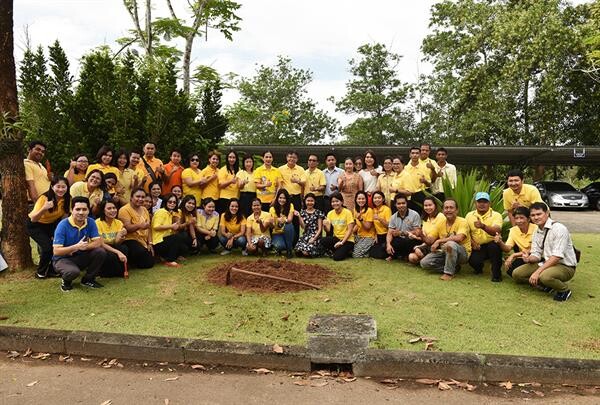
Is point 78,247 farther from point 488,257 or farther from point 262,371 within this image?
point 488,257

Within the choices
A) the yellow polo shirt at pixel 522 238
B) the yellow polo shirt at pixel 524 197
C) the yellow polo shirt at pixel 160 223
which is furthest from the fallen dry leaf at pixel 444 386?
the yellow polo shirt at pixel 160 223

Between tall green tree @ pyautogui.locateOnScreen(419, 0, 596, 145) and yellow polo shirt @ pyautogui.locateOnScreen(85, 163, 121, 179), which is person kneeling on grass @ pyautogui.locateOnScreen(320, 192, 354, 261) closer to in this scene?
yellow polo shirt @ pyautogui.locateOnScreen(85, 163, 121, 179)

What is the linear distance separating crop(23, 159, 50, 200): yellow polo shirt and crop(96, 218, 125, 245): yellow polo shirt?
1083mm

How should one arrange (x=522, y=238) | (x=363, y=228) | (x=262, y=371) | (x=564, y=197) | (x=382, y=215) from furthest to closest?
(x=564, y=197), (x=363, y=228), (x=382, y=215), (x=522, y=238), (x=262, y=371)

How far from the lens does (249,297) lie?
5.57m

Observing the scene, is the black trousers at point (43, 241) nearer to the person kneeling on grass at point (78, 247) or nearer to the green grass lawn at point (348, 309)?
the green grass lawn at point (348, 309)

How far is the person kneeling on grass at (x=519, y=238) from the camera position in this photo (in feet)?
19.9

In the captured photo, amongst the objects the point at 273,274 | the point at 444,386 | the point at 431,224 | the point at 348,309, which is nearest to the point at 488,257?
the point at 431,224

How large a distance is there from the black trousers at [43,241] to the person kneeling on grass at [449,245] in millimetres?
5122

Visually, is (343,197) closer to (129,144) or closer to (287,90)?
(129,144)

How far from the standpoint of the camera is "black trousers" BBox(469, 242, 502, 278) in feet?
21.1

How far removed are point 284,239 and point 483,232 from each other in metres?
3.16

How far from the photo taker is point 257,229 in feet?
26.1

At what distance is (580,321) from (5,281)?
6759 millimetres
